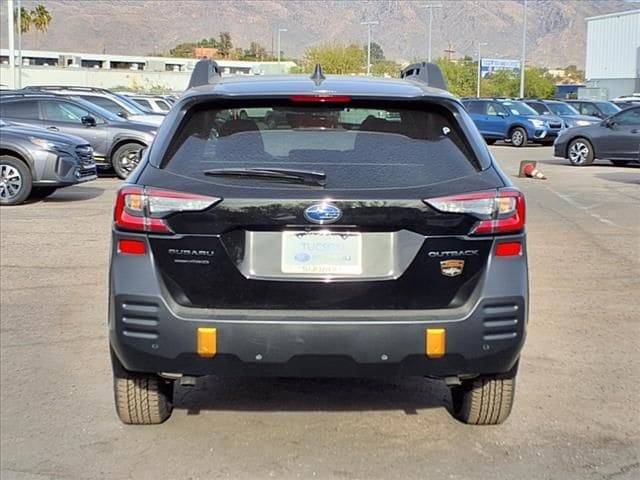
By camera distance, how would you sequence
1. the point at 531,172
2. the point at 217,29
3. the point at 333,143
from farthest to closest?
the point at 217,29, the point at 531,172, the point at 333,143

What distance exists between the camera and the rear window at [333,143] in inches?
160

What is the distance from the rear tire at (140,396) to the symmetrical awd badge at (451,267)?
154cm

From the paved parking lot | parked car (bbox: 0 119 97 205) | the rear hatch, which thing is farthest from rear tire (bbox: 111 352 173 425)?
parked car (bbox: 0 119 97 205)

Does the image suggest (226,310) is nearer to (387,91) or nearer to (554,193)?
(387,91)

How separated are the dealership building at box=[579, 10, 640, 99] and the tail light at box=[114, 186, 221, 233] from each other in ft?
242

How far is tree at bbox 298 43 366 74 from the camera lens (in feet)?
274

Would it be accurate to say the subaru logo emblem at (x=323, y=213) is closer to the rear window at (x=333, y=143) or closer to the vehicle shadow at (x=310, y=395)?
the rear window at (x=333, y=143)

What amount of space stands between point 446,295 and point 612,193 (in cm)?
1318

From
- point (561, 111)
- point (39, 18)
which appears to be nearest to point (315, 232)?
point (561, 111)

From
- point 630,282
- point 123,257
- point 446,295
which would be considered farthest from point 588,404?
point 630,282

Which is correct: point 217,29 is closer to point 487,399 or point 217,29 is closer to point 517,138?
point 517,138

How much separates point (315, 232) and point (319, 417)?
1444 millimetres

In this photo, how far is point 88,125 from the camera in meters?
17.4

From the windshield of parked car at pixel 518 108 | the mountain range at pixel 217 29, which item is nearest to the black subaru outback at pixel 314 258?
the windshield of parked car at pixel 518 108
